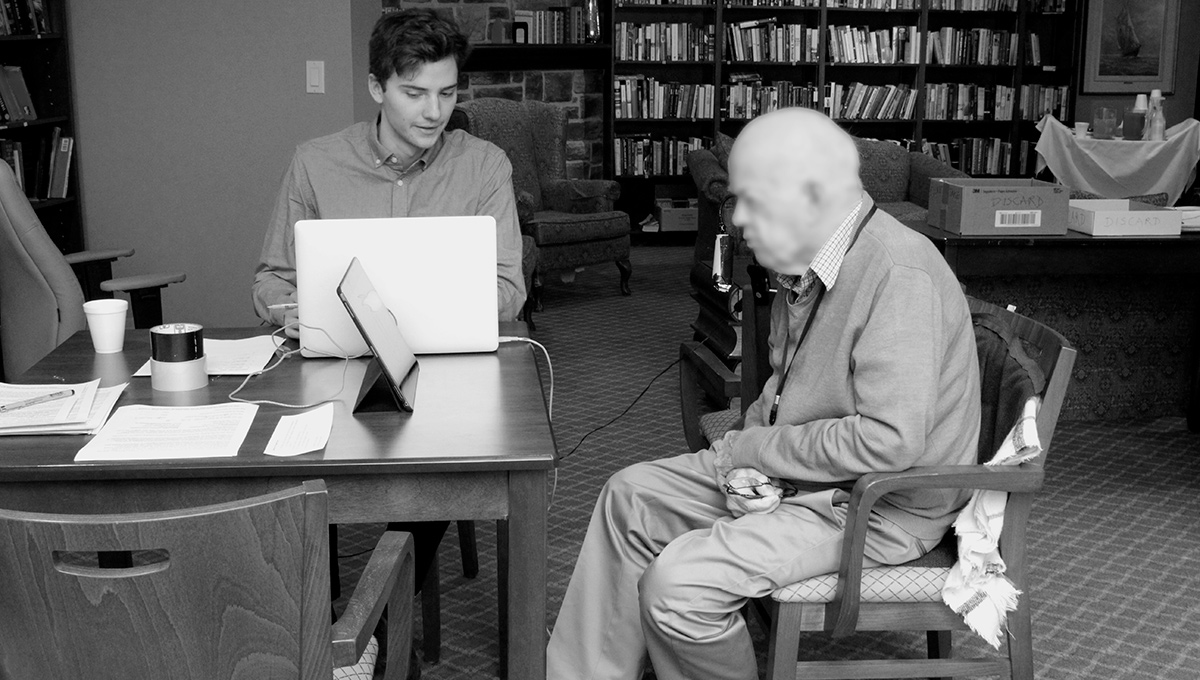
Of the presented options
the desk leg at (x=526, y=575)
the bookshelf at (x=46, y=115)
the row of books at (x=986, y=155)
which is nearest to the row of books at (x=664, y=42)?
the row of books at (x=986, y=155)

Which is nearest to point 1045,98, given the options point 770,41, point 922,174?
point 770,41

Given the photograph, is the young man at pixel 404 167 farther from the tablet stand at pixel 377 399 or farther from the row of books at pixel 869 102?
the row of books at pixel 869 102

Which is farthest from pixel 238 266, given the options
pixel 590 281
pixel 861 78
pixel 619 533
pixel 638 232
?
pixel 861 78

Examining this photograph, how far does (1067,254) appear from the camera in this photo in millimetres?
3670

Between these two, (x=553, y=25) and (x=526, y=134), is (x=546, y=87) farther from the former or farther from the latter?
(x=526, y=134)

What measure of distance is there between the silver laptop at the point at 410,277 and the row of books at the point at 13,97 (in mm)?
3078

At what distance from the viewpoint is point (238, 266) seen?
16.0 ft

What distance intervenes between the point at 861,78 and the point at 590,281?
2.80 meters

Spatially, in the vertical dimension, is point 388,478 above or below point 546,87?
below

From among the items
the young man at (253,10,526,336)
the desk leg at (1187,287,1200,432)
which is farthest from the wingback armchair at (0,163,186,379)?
the desk leg at (1187,287,1200,432)

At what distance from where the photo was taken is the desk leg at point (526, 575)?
5.54 feet

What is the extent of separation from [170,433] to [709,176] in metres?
4.47

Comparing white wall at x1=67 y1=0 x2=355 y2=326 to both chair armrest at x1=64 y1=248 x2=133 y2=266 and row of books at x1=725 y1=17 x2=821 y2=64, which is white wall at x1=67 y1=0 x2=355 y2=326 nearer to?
chair armrest at x1=64 y1=248 x2=133 y2=266

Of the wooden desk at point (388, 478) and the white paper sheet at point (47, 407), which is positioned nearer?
the wooden desk at point (388, 478)
